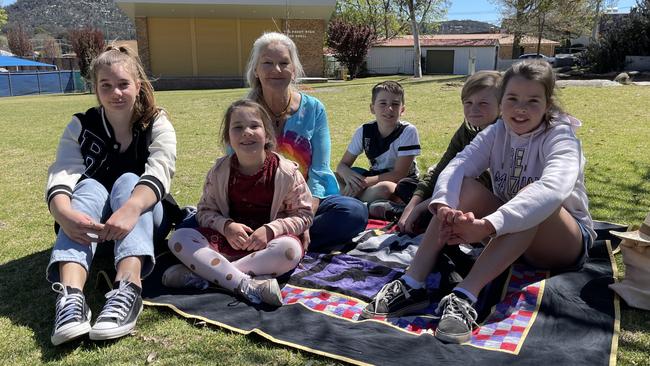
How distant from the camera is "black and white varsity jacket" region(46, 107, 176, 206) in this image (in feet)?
10.4

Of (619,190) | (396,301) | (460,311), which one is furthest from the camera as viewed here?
(619,190)

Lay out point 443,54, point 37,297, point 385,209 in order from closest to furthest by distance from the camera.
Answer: point 37,297, point 385,209, point 443,54

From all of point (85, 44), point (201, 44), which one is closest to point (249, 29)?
point (201, 44)

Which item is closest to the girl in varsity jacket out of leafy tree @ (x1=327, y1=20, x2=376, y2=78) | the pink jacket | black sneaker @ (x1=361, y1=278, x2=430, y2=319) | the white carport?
the pink jacket

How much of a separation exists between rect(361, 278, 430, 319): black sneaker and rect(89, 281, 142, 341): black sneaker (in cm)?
117

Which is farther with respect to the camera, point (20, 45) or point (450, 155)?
point (20, 45)

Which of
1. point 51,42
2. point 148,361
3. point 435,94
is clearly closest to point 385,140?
point 148,361

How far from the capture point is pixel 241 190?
3.32 meters

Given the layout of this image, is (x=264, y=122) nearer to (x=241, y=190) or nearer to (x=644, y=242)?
(x=241, y=190)

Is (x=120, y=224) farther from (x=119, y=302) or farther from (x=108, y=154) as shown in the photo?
(x=108, y=154)

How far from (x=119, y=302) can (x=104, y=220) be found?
25.2 inches

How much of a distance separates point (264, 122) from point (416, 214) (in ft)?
4.14

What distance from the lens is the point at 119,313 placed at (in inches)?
102

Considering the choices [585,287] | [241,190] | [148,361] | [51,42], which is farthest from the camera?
[51,42]
